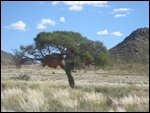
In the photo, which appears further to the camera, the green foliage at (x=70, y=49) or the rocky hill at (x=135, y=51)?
the rocky hill at (x=135, y=51)

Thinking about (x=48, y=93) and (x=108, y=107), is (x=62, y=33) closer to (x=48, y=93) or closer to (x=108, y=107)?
(x=48, y=93)

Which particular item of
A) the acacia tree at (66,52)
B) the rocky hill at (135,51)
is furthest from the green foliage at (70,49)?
the rocky hill at (135,51)

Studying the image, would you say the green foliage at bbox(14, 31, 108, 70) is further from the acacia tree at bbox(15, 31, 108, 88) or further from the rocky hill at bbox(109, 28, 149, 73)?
the rocky hill at bbox(109, 28, 149, 73)

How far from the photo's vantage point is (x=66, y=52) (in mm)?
32062

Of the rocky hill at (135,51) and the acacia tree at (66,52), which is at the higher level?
the rocky hill at (135,51)

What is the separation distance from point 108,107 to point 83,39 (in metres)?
17.4

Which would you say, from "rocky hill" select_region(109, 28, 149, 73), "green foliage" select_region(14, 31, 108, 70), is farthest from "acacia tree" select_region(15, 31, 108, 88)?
"rocky hill" select_region(109, 28, 149, 73)

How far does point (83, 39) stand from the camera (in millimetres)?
33156

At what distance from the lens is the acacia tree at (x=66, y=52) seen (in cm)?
3158

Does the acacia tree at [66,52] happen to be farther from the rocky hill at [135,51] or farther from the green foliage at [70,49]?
the rocky hill at [135,51]

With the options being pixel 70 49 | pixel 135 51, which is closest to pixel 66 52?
pixel 70 49

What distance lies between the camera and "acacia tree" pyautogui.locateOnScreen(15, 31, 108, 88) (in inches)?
1243

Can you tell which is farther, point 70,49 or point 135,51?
point 135,51

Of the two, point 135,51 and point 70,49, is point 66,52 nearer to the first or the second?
point 70,49
